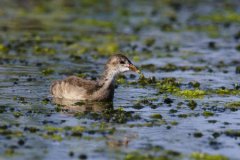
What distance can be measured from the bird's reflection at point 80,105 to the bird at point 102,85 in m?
0.19

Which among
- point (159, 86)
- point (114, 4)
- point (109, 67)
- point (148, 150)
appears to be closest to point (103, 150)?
point (148, 150)

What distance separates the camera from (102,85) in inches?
875

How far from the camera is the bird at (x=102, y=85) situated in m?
22.2

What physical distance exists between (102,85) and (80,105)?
3.19 ft

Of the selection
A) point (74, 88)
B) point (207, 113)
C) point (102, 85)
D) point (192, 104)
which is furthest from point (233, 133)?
point (74, 88)

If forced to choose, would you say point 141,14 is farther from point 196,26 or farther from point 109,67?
point 109,67

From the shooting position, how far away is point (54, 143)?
17.1 meters

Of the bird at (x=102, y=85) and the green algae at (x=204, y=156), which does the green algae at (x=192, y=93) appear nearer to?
the bird at (x=102, y=85)

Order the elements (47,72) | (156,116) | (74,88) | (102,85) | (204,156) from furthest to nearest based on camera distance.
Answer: (47,72) → (74,88) → (102,85) → (156,116) → (204,156)

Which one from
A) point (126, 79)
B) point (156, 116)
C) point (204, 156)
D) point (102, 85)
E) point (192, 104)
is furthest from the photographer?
point (126, 79)

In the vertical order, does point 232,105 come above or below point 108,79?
below

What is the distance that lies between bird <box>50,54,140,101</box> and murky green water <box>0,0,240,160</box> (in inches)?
19.8

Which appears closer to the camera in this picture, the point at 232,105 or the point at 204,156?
the point at 204,156

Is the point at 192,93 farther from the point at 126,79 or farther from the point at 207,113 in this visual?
the point at 126,79
